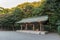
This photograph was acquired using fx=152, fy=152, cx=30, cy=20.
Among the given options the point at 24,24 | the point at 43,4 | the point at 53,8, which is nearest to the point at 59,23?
the point at 53,8

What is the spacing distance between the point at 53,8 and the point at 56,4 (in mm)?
655

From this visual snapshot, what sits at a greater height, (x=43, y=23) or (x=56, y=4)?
Result: (x=56, y=4)

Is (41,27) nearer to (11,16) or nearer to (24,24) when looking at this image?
(24,24)

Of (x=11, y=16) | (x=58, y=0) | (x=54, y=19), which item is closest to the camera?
(x=54, y=19)

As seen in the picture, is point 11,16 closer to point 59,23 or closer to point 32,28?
point 32,28

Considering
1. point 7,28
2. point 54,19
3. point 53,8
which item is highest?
point 53,8

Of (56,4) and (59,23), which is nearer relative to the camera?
(59,23)

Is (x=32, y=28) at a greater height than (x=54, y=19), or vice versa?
(x=54, y=19)

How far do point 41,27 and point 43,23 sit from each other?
65 centimetres

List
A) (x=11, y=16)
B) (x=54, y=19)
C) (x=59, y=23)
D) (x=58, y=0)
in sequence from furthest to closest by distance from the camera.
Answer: (x=11, y=16) → (x=58, y=0) → (x=54, y=19) → (x=59, y=23)

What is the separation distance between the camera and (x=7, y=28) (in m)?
22.3

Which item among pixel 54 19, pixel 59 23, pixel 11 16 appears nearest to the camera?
pixel 59 23

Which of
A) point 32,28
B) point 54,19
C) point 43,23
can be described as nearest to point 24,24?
point 32,28

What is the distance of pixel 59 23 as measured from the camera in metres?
17.0
